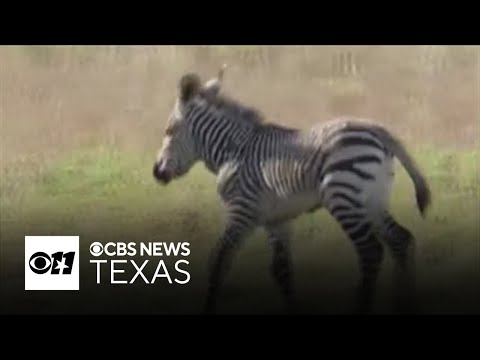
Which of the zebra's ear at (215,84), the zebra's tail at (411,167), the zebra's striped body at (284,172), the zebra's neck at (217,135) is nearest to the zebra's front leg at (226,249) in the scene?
the zebra's striped body at (284,172)

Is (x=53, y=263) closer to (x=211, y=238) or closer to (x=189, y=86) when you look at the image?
(x=211, y=238)

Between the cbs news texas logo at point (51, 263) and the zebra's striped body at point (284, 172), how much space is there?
2.22 feet

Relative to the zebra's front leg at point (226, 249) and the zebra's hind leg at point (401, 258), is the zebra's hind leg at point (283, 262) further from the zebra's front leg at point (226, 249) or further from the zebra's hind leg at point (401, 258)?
the zebra's hind leg at point (401, 258)

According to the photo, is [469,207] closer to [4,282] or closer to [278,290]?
[278,290]

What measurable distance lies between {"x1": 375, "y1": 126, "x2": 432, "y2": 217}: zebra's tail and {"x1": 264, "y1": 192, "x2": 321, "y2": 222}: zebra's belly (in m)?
0.52

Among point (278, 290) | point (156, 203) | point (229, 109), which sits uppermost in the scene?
point (229, 109)

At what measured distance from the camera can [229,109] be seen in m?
6.76

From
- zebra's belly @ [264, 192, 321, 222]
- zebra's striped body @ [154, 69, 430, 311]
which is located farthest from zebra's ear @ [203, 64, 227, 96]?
zebra's belly @ [264, 192, 321, 222]

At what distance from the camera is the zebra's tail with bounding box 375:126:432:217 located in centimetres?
651

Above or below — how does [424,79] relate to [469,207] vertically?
above

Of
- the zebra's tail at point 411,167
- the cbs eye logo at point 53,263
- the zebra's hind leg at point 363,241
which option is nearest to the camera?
the zebra's hind leg at point 363,241

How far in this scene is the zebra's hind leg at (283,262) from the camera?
21.8 feet

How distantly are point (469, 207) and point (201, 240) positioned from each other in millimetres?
1571

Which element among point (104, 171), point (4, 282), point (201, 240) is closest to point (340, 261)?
point (201, 240)
